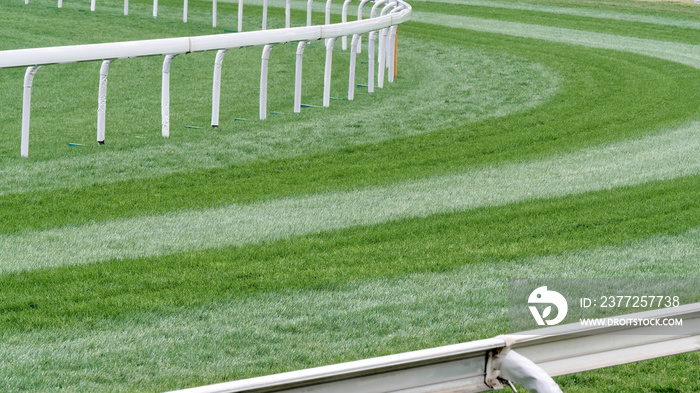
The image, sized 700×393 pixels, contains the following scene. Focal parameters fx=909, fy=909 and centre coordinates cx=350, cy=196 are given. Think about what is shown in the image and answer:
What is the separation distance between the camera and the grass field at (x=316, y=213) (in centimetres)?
459

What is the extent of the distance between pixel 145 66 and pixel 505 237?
29.8 ft

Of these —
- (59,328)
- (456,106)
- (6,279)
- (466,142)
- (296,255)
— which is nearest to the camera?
(59,328)

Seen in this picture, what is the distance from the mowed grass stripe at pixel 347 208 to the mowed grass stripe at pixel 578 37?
721 centimetres

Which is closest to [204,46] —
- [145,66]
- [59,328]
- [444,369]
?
A: [145,66]

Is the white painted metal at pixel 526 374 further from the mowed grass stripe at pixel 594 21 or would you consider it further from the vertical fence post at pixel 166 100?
the mowed grass stripe at pixel 594 21

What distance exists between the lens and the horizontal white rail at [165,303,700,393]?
3.23 meters

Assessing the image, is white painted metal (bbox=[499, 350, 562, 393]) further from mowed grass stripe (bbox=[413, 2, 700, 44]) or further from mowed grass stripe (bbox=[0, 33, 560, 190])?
mowed grass stripe (bbox=[413, 2, 700, 44])

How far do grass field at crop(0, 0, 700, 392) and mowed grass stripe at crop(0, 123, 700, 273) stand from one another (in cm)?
3

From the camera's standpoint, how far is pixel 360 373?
3295 millimetres

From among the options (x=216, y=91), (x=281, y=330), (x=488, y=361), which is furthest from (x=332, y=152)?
(x=488, y=361)

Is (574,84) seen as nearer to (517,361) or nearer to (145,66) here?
(145,66)

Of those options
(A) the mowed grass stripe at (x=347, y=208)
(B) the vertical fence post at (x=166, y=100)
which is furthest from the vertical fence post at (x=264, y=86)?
(A) the mowed grass stripe at (x=347, y=208)

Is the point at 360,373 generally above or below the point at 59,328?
above

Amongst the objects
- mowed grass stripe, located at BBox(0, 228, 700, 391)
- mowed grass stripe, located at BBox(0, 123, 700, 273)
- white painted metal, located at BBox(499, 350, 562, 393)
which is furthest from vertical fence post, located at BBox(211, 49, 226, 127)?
white painted metal, located at BBox(499, 350, 562, 393)
